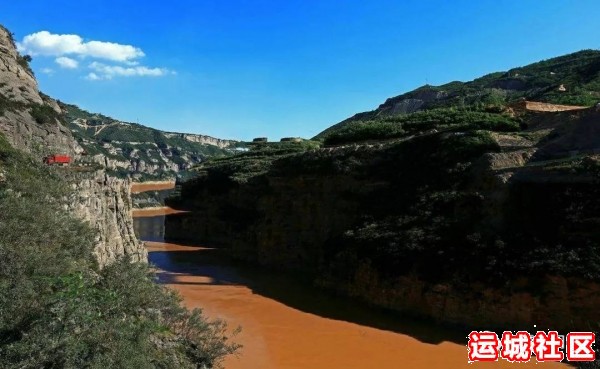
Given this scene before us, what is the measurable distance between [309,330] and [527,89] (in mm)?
58795

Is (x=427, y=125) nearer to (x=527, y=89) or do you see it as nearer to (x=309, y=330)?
(x=309, y=330)

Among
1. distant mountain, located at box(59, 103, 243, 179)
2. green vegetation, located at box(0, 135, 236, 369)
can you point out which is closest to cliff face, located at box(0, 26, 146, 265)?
green vegetation, located at box(0, 135, 236, 369)

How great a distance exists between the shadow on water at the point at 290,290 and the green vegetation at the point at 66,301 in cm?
771

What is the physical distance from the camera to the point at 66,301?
22.3 feet

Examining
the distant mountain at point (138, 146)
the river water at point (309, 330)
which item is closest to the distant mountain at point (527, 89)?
the river water at point (309, 330)

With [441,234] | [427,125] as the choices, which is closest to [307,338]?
[441,234]

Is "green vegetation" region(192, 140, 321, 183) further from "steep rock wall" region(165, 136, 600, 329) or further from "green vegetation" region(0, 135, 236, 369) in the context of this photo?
"green vegetation" region(0, 135, 236, 369)

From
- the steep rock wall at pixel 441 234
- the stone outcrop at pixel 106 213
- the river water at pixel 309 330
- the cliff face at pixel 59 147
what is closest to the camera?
the river water at pixel 309 330

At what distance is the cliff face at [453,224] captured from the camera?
573 inches

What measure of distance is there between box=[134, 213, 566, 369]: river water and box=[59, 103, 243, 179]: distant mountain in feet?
255

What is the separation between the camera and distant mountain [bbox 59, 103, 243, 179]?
105 metres

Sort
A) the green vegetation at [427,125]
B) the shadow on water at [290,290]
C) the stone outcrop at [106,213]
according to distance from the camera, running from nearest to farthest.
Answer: the stone outcrop at [106,213]
the shadow on water at [290,290]
the green vegetation at [427,125]

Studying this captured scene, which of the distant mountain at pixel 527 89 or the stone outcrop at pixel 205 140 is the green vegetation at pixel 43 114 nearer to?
the distant mountain at pixel 527 89
